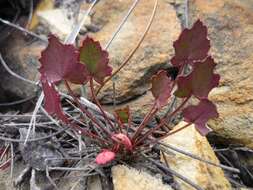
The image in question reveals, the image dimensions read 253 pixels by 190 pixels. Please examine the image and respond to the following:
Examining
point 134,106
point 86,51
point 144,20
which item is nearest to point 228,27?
point 144,20

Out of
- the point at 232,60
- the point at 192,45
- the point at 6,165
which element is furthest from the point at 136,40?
the point at 6,165

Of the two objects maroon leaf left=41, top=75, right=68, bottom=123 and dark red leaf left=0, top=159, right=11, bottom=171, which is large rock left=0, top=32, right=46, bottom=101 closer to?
dark red leaf left=0, top=159, right=11, bottom=171

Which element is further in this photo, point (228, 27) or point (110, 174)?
point (228, 27)

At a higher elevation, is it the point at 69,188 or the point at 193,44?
the point at 193,44

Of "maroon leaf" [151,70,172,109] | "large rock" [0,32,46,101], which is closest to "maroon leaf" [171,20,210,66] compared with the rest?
"maroon leaf" [151,70,172,109]

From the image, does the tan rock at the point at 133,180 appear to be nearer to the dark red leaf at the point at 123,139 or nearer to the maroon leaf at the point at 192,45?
the dark red leaf at the point at 123,139

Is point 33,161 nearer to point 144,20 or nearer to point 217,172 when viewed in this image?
point 217,172
